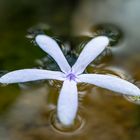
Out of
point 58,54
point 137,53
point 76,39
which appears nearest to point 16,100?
point 58,54

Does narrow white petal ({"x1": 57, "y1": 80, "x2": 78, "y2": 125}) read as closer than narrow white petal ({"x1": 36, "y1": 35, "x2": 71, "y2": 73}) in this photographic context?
Yes

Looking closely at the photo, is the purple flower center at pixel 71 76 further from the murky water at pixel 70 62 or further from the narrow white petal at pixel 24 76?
the murky water at pixel 70 62

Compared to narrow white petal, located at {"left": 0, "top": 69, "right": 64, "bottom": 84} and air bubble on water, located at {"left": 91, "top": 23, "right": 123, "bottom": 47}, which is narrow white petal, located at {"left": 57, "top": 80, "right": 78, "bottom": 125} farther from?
air bubble on water, located at {"left": 91, "top": 23, "right": 123, "bottom": 47}

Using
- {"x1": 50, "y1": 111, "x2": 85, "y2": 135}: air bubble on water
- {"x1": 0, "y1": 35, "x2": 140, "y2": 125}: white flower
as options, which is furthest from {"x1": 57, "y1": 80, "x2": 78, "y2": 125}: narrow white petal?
{"x1": 50, "y1": 111, "x2": 85, "y2": 135}: air bubble on water

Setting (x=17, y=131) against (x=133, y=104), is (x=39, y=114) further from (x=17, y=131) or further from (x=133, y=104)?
(x=133, y=104)

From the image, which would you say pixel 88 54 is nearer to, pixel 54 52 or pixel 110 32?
pixel 54 52

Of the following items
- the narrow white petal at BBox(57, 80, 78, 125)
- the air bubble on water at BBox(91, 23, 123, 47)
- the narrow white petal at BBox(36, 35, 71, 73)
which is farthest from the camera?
the air bubble on water at BBox(91, 23, 123, 47)

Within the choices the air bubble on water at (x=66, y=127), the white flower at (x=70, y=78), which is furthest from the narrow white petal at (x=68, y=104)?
the air bubble on water at (x=66, y=127)
